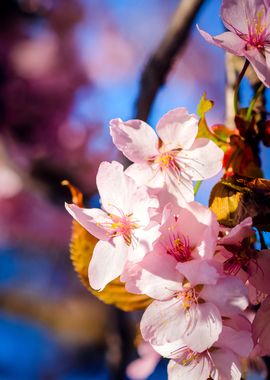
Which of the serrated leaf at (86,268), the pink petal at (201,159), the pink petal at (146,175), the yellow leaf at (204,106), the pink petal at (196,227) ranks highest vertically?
the yellow leaf at (204,106)

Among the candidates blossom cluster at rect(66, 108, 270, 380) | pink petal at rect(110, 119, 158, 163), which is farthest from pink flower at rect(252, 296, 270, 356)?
pink petal at rect(110, 119, 158, 163)

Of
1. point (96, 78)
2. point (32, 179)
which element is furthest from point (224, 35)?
point (96, 78)

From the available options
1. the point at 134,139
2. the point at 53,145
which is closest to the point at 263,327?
the point at 134,139

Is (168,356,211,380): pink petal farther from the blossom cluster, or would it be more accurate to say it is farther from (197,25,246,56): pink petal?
(197,25,246,56): pink petal

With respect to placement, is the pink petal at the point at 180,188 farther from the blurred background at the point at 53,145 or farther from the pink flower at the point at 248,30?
the blurred background at the point at 53,145

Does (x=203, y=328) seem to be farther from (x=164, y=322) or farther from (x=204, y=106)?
(x=204, y=106)

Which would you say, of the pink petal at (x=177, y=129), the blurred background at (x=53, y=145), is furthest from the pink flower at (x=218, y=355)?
the blurred background at (x=53, y=145)
